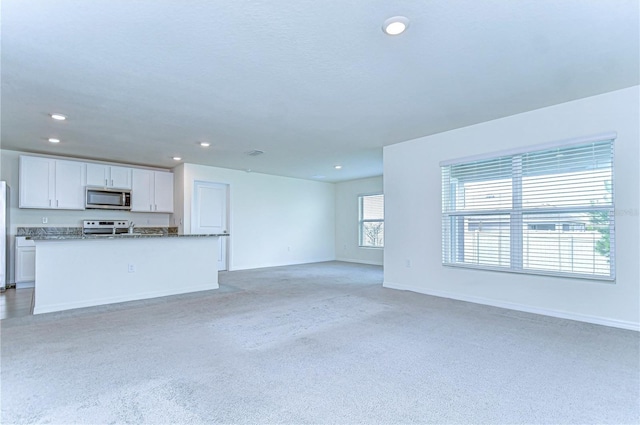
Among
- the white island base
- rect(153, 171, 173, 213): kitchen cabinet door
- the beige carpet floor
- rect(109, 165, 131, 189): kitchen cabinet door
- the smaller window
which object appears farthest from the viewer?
the smaller window

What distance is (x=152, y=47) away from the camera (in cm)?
239

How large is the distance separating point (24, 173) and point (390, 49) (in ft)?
20.7

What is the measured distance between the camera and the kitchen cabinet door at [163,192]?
6.88 m

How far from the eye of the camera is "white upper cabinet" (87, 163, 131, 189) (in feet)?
19.9

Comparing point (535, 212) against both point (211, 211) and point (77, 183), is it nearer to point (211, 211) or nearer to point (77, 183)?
point (211, 211)

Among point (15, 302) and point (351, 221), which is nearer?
point (15, 302)

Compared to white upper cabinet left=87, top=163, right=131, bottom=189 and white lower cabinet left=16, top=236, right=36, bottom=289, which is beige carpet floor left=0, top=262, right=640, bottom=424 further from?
white upper cabinet left=87, top=163, right=131, bottom=189

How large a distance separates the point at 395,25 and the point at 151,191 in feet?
20.4

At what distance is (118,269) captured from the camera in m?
4.40

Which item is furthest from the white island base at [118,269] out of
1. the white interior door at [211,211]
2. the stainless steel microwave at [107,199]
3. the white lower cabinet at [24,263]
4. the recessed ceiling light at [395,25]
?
the recessed ceiling light at [395,25]

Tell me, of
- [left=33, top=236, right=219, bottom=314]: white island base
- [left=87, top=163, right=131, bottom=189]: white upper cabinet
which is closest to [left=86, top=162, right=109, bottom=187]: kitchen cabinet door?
[left=87, top=163, right=131, bottom=189]: white upper cabinet

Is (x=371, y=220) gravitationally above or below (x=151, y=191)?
below

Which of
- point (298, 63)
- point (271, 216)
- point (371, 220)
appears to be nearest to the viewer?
point (298, 63)

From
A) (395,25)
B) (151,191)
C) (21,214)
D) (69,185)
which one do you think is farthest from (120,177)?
(395,25)
